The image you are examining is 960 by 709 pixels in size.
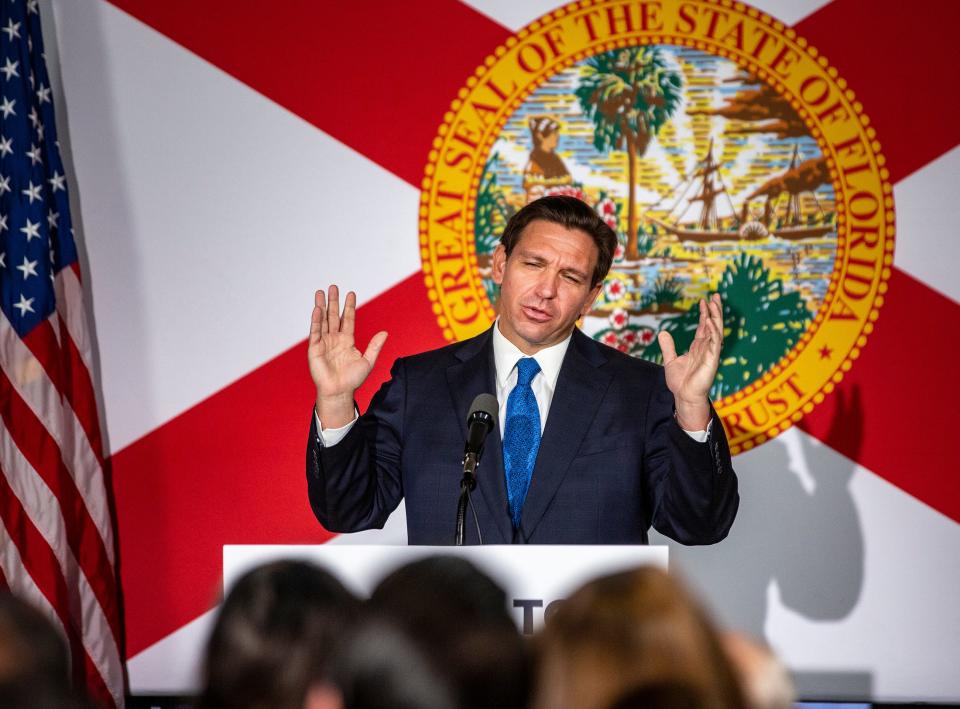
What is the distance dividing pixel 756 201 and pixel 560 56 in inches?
30.9

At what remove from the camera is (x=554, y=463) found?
8.07ft

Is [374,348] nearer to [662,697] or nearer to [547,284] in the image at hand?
[547,284]

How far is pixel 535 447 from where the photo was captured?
2518mm

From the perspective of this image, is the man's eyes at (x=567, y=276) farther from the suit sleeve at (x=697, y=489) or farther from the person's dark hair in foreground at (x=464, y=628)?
the person's dark hair in foreground at (x=464, y=628)

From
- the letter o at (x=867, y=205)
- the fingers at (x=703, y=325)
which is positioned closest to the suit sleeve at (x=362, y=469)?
the fingers at (x=703, y=325)

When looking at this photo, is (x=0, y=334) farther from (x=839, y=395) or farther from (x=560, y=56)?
(x=839, y=395)

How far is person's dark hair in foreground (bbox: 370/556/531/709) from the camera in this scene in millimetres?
793

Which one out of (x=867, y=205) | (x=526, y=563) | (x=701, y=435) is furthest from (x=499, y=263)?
(x=867, y=205)

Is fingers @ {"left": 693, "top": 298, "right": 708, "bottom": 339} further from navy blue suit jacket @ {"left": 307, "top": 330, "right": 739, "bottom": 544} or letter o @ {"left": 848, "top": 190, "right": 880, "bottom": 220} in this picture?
letter o @ {"left": 848, "top": 190, "right": 880, "bottom": 220}

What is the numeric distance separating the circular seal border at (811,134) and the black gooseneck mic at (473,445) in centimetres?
156

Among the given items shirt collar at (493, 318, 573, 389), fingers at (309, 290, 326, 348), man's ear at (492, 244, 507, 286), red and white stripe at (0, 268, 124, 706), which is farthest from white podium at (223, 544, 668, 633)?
red and white stripe at (0, 268, 124, 706)

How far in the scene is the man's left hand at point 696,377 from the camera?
7.39ft

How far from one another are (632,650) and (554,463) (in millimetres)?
1677

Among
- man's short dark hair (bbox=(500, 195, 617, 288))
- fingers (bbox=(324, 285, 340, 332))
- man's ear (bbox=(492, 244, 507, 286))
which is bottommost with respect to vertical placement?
fingers (bbox=(324, 285, 340, 332))
